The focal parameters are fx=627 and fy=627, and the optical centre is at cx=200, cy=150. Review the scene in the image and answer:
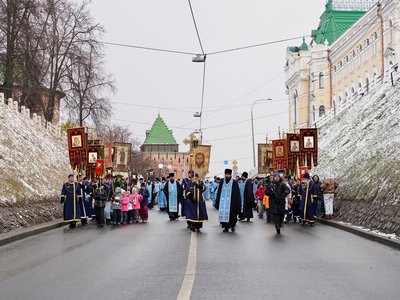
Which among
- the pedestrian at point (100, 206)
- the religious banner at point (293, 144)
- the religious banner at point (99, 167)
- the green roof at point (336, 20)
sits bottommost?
the pedestrian at point (100, 206)

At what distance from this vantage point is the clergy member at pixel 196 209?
58.2 feet

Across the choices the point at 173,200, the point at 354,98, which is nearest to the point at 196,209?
the point at 173,200

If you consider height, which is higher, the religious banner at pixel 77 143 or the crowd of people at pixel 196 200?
the religious banner at pixel 77 143

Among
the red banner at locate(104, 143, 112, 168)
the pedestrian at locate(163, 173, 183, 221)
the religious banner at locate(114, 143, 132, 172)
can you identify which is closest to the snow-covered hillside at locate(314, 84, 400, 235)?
the pedestrian at locate(163, 173, 183, 221)

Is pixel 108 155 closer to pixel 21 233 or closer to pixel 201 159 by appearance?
pixel 201 159

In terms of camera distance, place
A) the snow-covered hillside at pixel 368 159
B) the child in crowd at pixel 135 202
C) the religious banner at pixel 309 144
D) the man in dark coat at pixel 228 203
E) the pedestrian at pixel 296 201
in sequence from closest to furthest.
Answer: the snow-covered hillside at pixel 368 159 < the man in dark coat at pixel 228 203 < the child in crowd at pixel 135 202 < the pedestrian at pixel 296 201 < the religious banner at pixel 309 144

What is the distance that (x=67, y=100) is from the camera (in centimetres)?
4384

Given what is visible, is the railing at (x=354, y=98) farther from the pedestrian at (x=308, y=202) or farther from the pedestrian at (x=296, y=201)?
the pedestrian at (x=308, y=202)

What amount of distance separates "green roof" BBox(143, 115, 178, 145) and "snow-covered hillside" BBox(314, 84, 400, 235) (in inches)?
3988

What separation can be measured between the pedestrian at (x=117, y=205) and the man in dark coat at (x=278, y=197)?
18.6 feet

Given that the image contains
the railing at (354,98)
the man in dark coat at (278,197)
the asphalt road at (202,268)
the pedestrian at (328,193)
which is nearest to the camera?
the asphalt road at (202,268)

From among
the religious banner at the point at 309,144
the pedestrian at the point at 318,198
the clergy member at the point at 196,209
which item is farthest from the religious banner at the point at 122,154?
the clergy member at the point at 196,209

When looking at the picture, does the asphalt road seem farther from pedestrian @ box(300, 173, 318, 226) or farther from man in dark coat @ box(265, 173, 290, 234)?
pedestrian @ box(300, 173, 318, 226)

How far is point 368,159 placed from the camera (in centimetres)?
2341
